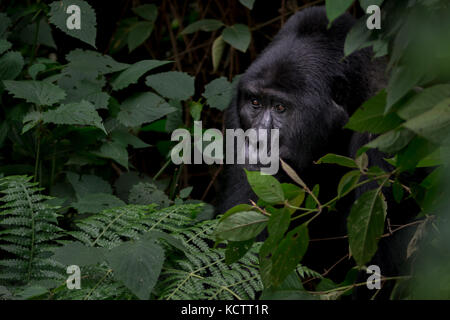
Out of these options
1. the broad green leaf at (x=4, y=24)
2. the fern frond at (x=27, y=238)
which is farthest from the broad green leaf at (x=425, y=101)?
the broad green leaf at (x=4, y=24)

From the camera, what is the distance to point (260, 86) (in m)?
3.06

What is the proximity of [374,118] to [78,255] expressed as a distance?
0.95m

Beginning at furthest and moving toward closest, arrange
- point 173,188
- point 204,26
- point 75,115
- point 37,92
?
point 204,26 → point 173,188 → point 37,92 → point 75,115

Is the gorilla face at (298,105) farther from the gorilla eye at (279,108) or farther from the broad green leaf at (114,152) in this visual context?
the broad green leaf at (114,152)

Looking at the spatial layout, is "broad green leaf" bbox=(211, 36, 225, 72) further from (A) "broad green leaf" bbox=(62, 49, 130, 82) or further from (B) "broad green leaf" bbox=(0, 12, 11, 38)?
(B) "broad green leaf" bbox=(0, 12, 11, 38)

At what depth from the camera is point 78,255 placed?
1681 mm

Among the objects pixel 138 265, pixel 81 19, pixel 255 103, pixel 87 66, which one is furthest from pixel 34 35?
pixel 138 265

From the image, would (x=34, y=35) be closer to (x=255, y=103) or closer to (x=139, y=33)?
(x=139, y=33)

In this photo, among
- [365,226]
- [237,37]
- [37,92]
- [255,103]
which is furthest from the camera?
[237,37]

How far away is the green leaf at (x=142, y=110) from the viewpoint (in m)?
3.12

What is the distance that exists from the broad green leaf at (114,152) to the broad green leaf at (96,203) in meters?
0.28

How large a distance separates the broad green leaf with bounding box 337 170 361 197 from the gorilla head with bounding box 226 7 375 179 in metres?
1.41
